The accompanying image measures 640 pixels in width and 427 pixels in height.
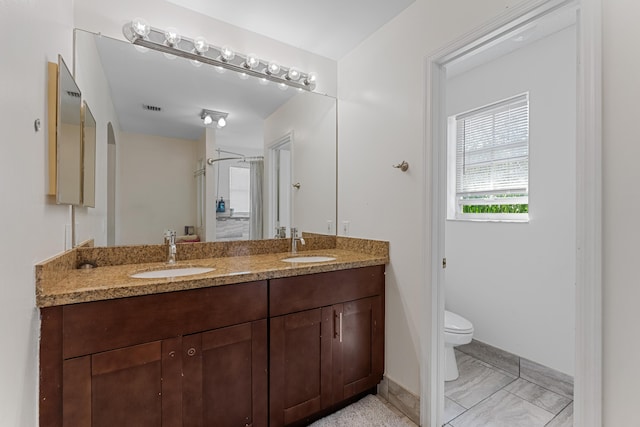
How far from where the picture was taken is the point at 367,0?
1.73 metres

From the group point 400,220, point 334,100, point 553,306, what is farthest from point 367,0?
point 553,306

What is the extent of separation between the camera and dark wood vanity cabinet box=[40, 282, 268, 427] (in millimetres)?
1055

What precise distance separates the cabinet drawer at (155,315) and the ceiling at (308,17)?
1.63m

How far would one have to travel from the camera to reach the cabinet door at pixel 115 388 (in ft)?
3.51

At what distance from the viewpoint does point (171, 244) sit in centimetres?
173

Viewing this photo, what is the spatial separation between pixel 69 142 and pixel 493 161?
2.81 metres

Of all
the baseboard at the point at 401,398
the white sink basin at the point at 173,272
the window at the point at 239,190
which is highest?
the window at the point at 239,190

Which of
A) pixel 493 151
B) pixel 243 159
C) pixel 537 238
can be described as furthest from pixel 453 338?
pixel 243 159

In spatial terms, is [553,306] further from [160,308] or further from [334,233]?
[160,308]

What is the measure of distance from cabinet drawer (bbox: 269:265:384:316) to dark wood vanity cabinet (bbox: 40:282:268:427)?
9 centimetres

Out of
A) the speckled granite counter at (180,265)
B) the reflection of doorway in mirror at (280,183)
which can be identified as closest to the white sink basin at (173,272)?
the speckled granite counter at (180,265)
